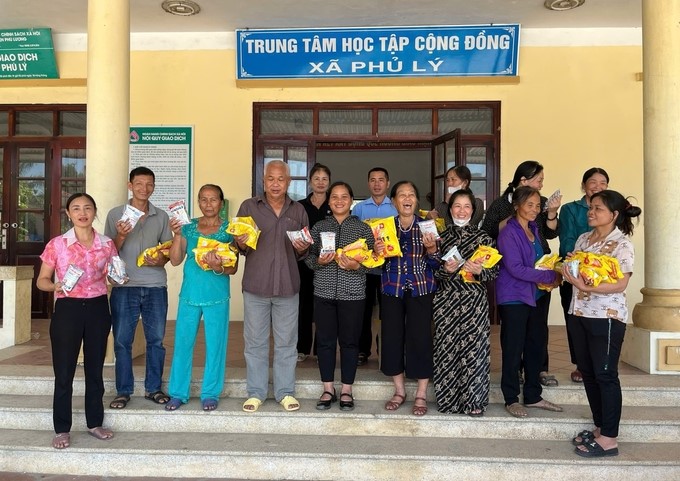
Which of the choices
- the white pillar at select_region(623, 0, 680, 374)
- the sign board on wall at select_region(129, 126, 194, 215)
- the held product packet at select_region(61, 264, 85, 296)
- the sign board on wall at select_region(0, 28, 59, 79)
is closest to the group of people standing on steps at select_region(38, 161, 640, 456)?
the held product packet at select_region(61, 264, 85, 296)

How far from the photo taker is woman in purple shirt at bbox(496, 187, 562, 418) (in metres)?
3.36

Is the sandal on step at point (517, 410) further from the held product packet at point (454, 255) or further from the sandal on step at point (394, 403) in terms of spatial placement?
the held product packet at point (454, 255)

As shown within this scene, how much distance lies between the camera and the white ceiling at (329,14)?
18.7ft

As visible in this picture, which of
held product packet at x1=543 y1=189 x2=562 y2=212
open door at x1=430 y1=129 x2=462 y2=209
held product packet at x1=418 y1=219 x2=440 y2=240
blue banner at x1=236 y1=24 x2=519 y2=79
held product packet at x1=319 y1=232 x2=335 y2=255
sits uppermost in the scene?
blue banner at x1=236 y1=24 x2=519 y2=79

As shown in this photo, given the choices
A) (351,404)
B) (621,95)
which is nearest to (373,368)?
(351,404)

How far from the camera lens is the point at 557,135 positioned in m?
6.41

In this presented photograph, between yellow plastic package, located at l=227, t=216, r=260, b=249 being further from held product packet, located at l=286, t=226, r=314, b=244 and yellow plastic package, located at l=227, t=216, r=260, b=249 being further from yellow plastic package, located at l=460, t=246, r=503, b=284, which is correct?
yellow plastic package, located at l=460, t=246, r=503, b=284

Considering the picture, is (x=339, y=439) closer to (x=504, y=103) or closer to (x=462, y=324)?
(x=462, y=324)

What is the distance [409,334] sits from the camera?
3.49 meters

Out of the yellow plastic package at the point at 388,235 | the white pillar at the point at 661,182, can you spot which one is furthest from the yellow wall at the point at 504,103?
the yellow plastic package at the point at 388,235

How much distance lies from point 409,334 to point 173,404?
1.63 metres

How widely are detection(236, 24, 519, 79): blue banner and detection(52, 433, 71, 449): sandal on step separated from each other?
4.54 m

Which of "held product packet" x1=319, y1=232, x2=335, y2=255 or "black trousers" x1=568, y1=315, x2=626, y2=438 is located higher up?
"held product packet" x1=319, y1=232, x2=335, y2=255

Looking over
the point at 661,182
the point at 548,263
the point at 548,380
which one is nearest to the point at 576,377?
the point at 548,380
